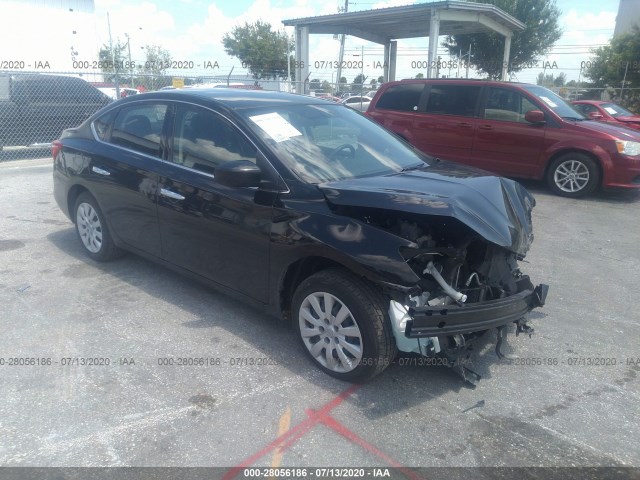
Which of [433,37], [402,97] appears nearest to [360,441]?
[402,97]

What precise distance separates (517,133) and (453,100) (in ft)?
4.22

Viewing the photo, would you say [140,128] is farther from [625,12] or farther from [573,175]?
[625,12]

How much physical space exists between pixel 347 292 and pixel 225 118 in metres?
1.64

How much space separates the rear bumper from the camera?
2.78m

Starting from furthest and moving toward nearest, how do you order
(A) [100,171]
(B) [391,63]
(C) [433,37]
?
(B) [391,63] < (C) [433,37] < (A) [100,171]

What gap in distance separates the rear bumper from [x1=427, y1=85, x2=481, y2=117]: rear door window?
648cm

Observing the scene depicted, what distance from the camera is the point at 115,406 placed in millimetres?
2990

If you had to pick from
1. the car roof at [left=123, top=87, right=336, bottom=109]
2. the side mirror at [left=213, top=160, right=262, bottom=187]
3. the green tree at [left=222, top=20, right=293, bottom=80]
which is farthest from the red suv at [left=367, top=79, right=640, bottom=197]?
the green tree at [left=222, top=20, right=293, bottom=80]

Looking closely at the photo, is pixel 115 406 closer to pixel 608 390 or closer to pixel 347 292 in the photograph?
pixel 347 292

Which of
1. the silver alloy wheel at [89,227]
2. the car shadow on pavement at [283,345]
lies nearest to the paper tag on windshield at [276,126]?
the car shadow on pavement at [283,345]

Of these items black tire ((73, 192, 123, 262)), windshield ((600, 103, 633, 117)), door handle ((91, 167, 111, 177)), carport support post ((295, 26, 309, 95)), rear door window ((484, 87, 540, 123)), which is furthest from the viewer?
carport support post ((295, 26, 309, 95))

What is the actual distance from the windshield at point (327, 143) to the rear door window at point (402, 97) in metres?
5.46

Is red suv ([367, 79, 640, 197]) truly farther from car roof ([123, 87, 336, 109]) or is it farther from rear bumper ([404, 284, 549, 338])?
rear bumper ([404, 284, 549, 338])

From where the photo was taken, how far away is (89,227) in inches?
201
